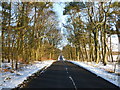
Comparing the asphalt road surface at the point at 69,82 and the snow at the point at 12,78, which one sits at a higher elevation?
the snow at the point at 12,78

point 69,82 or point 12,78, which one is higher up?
point 12,78

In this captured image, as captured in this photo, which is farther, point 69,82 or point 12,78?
point 12,78

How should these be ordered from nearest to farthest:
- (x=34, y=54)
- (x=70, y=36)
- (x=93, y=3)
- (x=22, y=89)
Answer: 1. (x=22, y=89)
2. (x=93, y=3)
3. (x=34, y=54)
4. (x=70, y=36)

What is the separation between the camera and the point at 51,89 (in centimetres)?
1125

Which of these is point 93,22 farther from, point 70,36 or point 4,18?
point 70,36

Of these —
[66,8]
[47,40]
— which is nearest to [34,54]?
[66,8]

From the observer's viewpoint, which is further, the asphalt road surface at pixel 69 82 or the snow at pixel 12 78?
the asphalt road surface at pixel 69 82

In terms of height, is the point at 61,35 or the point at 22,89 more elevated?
the point at 61,35

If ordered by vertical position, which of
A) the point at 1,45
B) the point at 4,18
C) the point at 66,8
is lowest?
the point at 1,45

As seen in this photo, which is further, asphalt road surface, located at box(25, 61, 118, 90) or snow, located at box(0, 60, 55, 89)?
asphalt road surface, located at box(25, 61, 118, 90)

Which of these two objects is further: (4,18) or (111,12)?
(111,12)

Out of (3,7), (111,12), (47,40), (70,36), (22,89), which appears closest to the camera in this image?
(22,89)

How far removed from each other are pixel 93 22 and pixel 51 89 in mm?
27360

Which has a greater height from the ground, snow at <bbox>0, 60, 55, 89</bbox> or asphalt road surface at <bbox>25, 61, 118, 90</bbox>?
snow at <bbox>0, 60, 55, 89</bbox>
